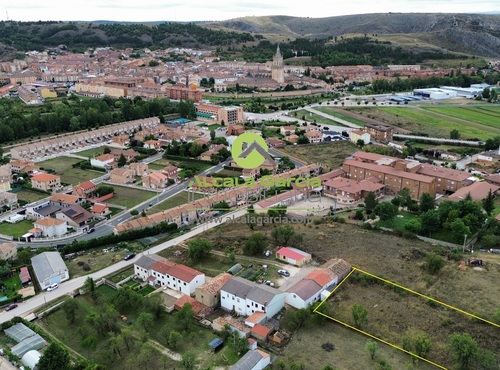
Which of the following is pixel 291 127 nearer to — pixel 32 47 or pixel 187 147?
pixel 187 147

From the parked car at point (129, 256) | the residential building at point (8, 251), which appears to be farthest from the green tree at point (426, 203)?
the residential building at point (8, 251)

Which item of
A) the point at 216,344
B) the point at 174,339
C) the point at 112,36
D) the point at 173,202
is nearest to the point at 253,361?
the point at 216,344

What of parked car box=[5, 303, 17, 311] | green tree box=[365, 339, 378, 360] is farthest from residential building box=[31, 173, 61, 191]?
green tree box=[365, 339, 378, 360]

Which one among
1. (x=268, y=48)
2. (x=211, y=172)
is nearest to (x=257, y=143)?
(x=211, y=172)

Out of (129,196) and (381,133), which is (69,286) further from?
(381,133)

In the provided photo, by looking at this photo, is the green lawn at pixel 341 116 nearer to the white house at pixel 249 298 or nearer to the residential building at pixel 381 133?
the residential building at pixel 381 133

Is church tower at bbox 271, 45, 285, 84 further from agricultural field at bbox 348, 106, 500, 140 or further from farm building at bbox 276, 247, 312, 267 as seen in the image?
farm building at bbox 276, 247, 312, 267

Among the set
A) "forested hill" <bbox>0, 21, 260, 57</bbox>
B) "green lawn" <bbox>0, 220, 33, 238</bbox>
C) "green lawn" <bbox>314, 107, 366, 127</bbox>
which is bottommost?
"green lawn" <bbox>0, 220, 33, 238</bbox>
